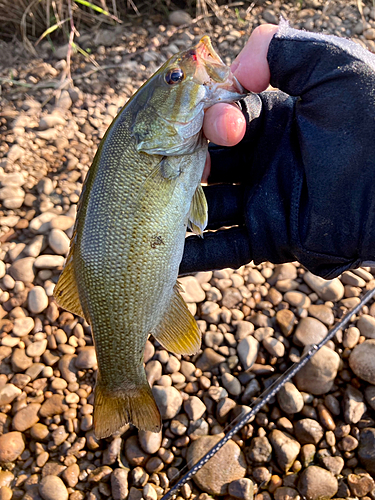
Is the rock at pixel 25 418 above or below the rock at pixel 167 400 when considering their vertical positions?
Answer: below

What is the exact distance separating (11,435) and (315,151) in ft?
9.54

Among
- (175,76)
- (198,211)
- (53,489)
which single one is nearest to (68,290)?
(198,211)

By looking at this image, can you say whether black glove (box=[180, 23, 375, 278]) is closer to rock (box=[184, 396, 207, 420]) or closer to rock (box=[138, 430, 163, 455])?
rock (box=[184, 396, 207, 420])

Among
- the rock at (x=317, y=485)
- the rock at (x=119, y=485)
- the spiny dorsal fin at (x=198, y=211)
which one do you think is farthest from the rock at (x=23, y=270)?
the rock at (x=317, y=485)

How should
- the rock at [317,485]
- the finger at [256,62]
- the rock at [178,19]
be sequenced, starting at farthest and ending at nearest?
the rock at [178,19] < the rock at [317,485] < the finger at [256,62]

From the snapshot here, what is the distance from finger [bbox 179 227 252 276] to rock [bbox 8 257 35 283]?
1.57 m

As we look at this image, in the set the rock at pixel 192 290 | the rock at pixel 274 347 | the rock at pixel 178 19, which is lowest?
the rock at pixel 274 347

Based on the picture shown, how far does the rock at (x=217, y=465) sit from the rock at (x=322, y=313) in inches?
51.2

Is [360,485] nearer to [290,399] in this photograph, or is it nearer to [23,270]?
[290,399]

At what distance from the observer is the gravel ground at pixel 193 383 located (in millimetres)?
3023

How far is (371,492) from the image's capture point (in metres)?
2.99

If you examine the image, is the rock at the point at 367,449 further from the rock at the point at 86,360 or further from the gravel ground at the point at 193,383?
the rock at the point at 86,360

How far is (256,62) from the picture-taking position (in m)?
2.43

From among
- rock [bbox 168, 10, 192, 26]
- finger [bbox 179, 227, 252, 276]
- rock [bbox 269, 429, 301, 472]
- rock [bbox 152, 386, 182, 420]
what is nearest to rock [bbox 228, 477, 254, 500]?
rock [bbox 269, 429, 301, 472]
